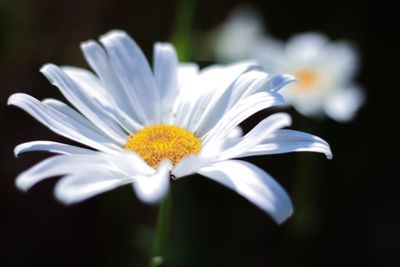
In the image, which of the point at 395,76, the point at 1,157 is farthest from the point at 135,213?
the point at 395,76

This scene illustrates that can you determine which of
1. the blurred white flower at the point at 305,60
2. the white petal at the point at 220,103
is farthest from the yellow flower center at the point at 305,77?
the white petal at the point at 220,103

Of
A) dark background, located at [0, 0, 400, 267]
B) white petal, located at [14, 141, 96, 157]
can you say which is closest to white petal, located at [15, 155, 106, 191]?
white petal, located at [14, 141, 96, 157]

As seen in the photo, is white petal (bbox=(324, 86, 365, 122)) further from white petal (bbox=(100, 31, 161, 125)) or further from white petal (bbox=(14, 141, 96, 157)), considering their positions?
white petal (bbox=(14, 141, 96, 157))

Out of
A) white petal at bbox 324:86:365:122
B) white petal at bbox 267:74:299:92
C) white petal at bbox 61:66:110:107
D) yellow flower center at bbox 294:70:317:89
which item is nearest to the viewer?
white petal at bbox 267:74:299:92

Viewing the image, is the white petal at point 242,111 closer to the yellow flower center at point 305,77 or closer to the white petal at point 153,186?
the white petal at point 153,186

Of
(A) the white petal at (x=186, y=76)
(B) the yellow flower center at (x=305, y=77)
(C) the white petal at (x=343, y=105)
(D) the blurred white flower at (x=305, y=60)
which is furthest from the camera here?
(B) the yellow flower center at (x=305, y=77)

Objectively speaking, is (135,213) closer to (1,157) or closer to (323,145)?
(1,157)
